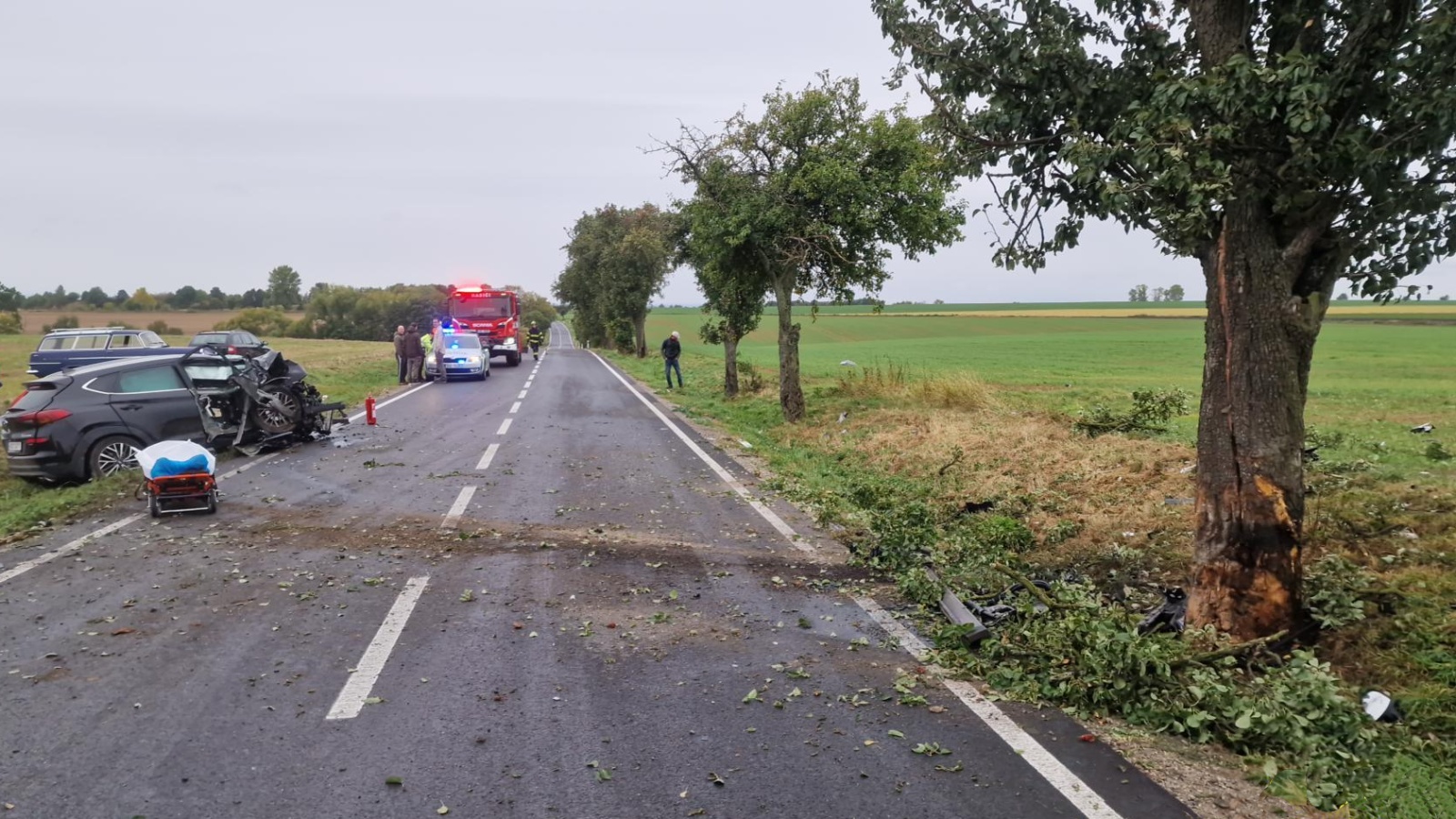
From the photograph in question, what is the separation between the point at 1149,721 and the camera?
4.45m

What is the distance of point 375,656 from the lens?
17.1ft

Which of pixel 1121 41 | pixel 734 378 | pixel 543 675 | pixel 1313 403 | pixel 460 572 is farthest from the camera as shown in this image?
pixel 734 378

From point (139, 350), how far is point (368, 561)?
23.3 metres

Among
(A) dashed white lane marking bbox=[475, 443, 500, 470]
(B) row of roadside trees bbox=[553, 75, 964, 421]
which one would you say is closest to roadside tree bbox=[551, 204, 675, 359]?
(B) row of roadside trees bbox=[553, 75, 964, 421]

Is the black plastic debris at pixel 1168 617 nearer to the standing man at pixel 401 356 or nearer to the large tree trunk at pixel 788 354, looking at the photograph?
the large tree trunk at pixel 788 354

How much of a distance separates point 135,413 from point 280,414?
2.70 meters

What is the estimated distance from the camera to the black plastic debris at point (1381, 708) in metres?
4.29

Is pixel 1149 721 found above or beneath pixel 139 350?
beneath

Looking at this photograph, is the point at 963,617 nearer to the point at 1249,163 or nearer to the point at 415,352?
the point at 1249,163

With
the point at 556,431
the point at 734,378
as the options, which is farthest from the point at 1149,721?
the point at 734,378

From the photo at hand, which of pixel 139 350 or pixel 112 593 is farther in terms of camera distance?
pixel 139 350

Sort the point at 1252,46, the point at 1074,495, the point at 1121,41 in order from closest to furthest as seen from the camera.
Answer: the point at 1252,46 → the point at 1121,41 → the point at 1074,495

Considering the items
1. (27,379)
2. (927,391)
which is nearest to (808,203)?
(927,391)

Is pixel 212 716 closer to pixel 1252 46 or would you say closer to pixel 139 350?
pixel 1252 46
